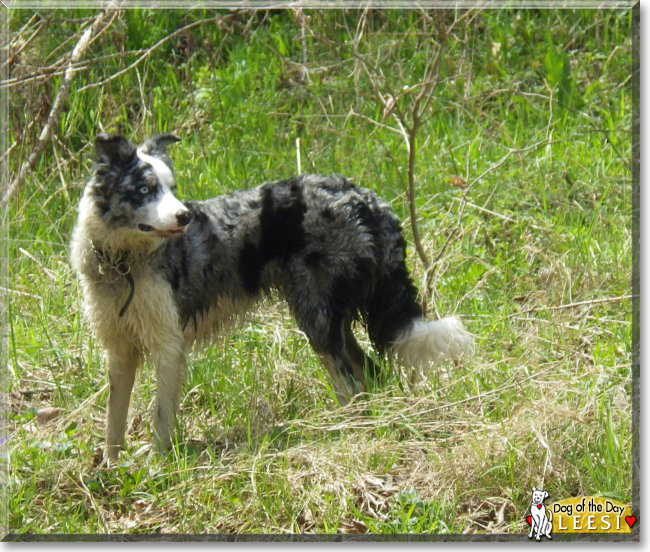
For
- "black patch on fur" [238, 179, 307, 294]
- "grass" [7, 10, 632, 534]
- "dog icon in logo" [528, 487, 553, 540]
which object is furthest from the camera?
"black patch on fur" [238, 179, 307, 294]

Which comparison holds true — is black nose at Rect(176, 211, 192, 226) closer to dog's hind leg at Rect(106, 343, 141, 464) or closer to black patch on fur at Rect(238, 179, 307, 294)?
black patch on fur at Rect(238, 179, 307, 294)

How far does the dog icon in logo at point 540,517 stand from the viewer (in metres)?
4.12

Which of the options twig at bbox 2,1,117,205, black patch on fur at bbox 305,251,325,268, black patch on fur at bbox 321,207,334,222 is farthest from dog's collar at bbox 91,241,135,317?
twig at bbox 2,1,117,205

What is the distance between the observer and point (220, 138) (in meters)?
7.93

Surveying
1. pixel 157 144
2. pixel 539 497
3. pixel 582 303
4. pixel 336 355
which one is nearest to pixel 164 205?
pixel 157 144

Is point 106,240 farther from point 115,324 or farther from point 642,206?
point 642,206

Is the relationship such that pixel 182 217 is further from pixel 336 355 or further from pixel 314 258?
pixel 336 355

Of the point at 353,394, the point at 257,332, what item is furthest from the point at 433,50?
the point at 353,394

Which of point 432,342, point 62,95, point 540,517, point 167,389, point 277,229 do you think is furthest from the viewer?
→ point 62,95

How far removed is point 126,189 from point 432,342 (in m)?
1.71

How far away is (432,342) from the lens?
17.5 feet

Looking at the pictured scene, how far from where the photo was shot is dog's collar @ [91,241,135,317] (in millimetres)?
5031

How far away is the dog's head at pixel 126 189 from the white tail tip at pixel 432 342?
1397mm

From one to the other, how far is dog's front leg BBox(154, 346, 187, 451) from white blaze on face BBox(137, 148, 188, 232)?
28.3 inches
